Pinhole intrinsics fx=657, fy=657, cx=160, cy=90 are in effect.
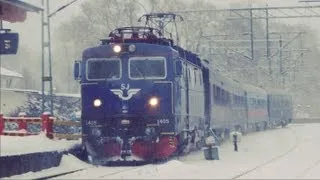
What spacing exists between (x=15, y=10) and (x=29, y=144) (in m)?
3.47

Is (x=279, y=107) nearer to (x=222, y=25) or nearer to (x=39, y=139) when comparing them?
(x=222, y=25)

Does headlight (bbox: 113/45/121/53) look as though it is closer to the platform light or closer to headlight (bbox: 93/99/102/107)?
the platform light

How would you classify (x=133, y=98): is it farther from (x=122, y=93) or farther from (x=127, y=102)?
(x=122, y=93)

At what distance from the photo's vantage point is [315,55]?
3344 inches

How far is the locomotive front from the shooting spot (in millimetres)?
18844

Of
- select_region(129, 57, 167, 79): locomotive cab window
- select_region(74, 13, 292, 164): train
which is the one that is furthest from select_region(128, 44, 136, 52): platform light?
select_region(129, 57, 167, 79): locomotive cab window

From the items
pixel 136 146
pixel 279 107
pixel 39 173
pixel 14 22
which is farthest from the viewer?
pixel 279 107

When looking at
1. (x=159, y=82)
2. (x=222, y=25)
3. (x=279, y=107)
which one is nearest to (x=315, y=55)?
(x=222, y=25)

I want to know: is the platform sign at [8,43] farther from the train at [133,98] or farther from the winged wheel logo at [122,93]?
the winged wheel logo at [122,93]

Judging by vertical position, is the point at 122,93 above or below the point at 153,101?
above

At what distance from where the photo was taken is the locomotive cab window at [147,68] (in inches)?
762

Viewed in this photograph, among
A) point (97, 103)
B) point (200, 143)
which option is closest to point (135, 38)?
point (97, 103)

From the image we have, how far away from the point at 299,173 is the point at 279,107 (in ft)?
124

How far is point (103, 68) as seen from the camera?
19.7 metres
